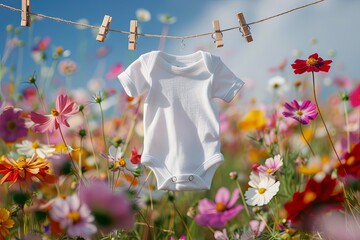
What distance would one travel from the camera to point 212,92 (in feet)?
4.08

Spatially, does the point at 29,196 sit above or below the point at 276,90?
below

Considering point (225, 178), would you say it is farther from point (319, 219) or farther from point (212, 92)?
point (319, 219)

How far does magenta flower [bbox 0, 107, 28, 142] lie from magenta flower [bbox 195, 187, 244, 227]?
447mm

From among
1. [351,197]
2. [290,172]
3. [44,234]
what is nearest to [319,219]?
[351,197]

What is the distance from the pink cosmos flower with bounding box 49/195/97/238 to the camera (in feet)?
2.62

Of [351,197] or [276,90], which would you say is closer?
[351,197]

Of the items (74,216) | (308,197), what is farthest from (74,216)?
(308,197)

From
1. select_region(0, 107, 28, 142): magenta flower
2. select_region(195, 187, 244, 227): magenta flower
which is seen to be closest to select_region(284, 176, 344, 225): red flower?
select_region(195, 187, 244, 227): magenta flower

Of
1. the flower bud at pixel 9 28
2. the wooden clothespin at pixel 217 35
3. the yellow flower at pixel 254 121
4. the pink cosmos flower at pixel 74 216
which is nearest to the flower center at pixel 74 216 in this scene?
the pink cosmos flower at pixel 74 216

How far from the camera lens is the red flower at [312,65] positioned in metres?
1.11

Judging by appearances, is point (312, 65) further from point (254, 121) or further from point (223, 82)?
point (254, 121)

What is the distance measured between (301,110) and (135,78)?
34 centimetres

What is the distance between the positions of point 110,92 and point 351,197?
717 millimetres

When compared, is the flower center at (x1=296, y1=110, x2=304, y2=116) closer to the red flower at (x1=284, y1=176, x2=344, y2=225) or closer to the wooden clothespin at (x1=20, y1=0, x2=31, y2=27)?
the red flower at (x1=284, y1=176, x2=344, y2=225)
